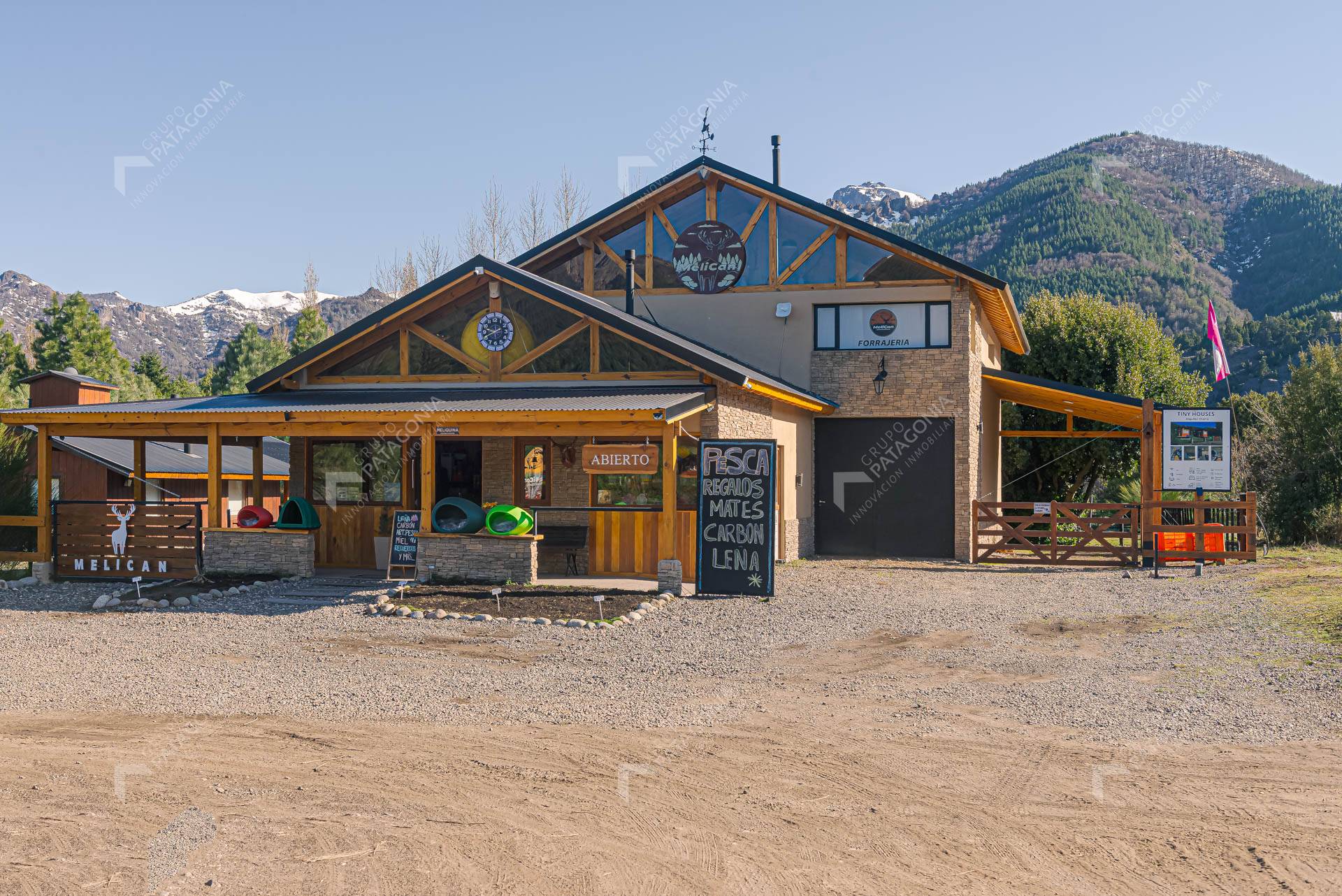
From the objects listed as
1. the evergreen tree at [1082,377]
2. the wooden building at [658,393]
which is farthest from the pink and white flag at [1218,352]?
the wooden building at [658,393]

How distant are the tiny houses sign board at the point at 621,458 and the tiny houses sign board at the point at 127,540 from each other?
6088 mm

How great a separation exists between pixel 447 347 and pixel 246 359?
46.7m

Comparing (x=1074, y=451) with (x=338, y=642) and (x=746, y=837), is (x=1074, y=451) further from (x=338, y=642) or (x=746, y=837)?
(x=746, y=837)

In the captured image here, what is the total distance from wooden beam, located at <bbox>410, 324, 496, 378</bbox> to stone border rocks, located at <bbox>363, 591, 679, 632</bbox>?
5.24 meters

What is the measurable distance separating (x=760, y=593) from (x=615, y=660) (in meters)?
4.19

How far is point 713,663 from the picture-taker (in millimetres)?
10000

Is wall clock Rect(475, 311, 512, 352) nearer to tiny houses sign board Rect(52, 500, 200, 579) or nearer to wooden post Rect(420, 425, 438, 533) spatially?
wooden post Rect(420, 425, 438, 533)

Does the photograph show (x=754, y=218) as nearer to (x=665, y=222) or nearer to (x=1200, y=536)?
(x=665, y=222)

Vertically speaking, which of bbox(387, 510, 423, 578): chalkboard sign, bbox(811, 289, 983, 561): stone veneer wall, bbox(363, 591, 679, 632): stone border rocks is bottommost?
bbox(363, 591, 679, 632): stone border rocks

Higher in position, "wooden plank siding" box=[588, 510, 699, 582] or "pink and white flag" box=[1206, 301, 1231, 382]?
"pink and white flag" box=[1206, 301, 1231, 382]

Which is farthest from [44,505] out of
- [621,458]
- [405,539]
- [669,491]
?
[669,491]

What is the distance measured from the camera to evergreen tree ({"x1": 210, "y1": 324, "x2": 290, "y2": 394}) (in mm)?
58078

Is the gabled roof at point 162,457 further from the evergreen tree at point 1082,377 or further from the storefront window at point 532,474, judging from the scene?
the evergreen tree at point 1082,377

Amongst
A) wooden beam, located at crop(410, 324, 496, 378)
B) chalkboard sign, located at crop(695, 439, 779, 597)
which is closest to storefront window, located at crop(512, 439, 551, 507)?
wooden beam, located at crop(410, 324, 496, 378)
